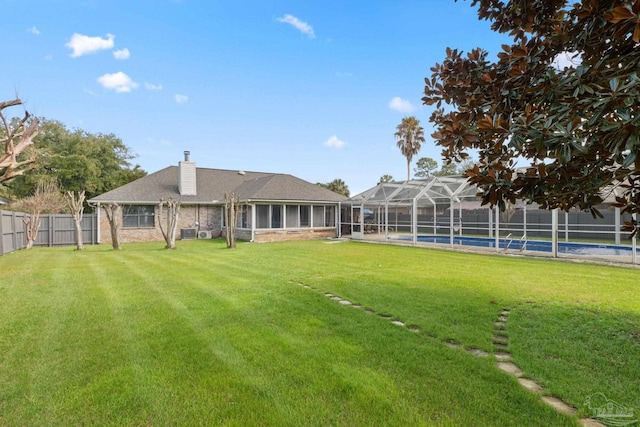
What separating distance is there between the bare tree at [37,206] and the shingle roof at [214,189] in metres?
2.72

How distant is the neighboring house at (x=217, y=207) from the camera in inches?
765

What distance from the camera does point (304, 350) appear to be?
3930 mm

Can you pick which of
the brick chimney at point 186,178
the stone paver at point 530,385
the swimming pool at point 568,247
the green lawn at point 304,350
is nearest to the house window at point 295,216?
the brick chimney at point 186,178

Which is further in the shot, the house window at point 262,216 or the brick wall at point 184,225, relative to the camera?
the house window at point 262,216

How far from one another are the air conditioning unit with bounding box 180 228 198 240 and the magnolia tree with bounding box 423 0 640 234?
19.6 metres

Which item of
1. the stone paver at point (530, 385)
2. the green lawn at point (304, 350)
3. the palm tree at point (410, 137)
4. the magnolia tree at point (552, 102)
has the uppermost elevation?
the palm tree at point (410, 137)

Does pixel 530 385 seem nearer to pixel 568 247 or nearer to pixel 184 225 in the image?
pixel 568 247

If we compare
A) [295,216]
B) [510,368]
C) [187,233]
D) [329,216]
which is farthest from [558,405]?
[187,233]

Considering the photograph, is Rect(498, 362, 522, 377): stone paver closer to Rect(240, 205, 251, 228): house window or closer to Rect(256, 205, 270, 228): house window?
Rect(256, 205, 270, 228): house window

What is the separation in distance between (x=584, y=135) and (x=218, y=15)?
14128 millimetres

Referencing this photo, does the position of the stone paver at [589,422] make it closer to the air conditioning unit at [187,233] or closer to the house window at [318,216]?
the house window at [318,216]

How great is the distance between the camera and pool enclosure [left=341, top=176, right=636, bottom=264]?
49.6 feet

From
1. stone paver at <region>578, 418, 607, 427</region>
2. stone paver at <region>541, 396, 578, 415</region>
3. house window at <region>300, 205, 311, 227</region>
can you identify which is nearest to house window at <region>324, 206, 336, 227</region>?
house window at <region>300, 205, 311, 227</region>

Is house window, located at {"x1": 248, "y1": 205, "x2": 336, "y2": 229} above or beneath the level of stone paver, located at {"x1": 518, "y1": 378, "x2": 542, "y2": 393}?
above
